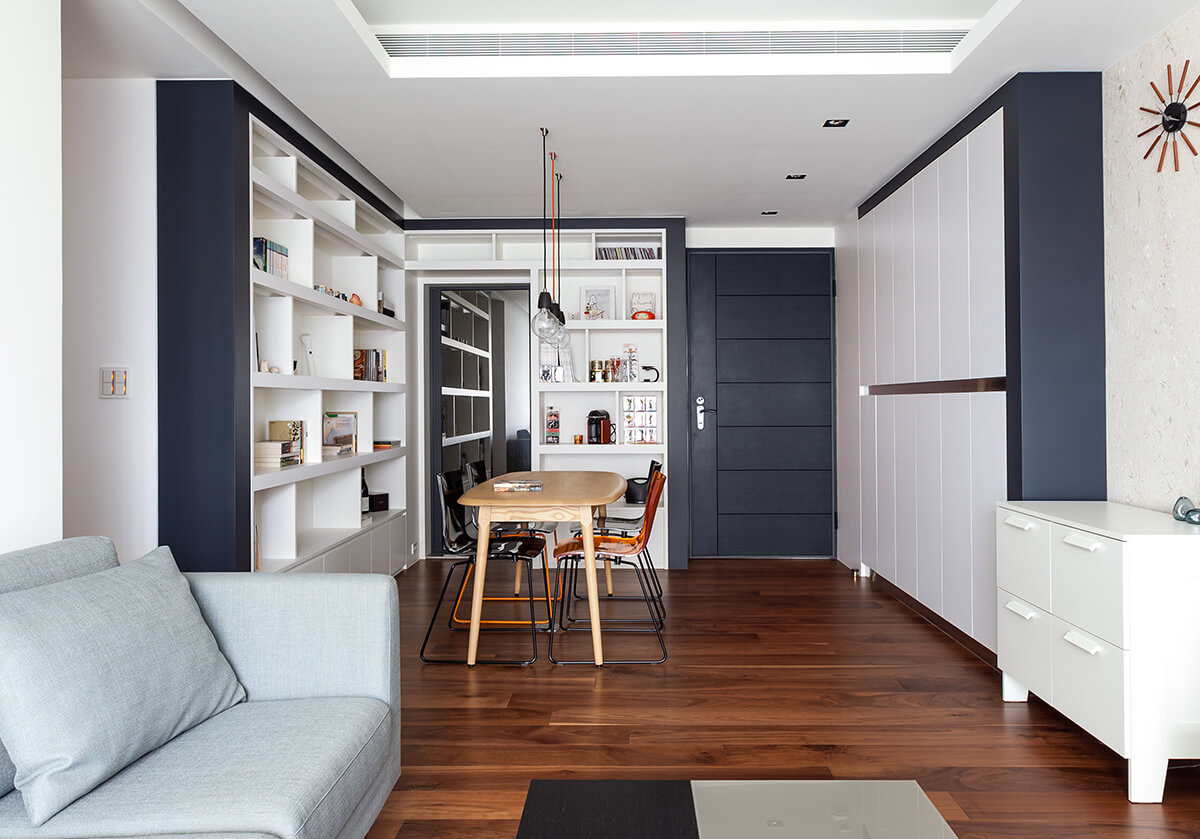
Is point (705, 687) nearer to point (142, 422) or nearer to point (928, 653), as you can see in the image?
point (928, 653)

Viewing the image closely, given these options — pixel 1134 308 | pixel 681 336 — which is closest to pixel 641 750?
pixel 1134 308

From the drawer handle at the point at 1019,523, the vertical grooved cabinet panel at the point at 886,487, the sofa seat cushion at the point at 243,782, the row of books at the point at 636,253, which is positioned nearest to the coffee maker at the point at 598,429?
the row of books at the point at 636,253

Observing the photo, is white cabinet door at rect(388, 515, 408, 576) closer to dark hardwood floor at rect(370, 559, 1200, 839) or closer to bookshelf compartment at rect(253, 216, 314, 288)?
dark hardwood floor at rect(370, 559, 1200, 839)

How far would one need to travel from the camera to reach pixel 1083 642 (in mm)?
2520

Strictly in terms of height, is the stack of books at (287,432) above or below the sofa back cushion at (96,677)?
above

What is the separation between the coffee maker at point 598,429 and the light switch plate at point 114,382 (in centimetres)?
332

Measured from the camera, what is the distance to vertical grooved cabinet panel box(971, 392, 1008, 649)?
3484 millimetres

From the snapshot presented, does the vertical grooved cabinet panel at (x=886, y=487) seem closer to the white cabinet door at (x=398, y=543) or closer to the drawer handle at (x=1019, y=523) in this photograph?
the drawer handle at (x=1019, y=523)

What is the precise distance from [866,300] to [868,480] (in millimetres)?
1254

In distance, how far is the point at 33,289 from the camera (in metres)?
2.21

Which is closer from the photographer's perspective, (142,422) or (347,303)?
(142,422)

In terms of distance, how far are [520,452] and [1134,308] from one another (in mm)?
5975

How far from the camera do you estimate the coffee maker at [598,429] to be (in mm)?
5961

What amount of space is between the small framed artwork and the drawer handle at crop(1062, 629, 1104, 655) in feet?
13.5
